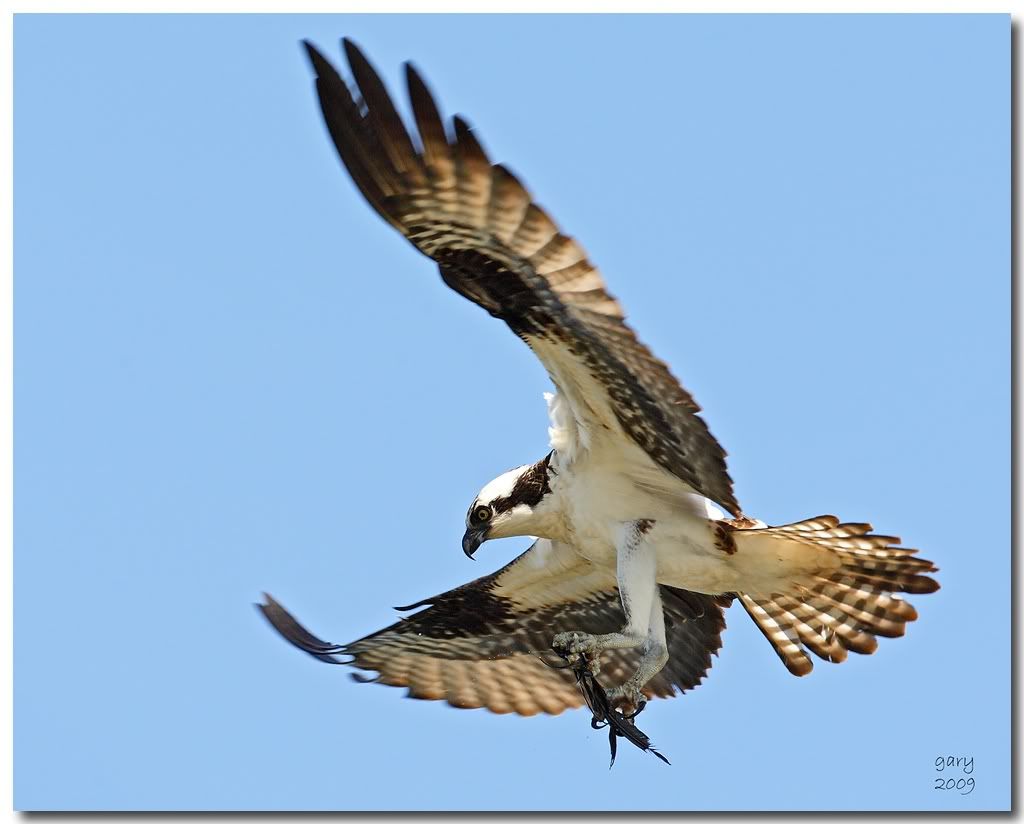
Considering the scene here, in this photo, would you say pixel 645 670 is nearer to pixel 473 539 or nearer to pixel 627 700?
pixel 627 700

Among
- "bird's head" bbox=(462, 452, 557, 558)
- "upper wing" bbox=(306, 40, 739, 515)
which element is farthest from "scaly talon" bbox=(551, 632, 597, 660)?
"upper wing" bbox=(306, 40, 739, 515)

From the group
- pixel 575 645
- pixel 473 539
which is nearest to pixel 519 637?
pixel 473 539

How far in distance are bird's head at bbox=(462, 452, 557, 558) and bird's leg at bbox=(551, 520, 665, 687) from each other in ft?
1.47

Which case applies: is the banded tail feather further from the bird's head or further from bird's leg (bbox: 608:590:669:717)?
the bird's head

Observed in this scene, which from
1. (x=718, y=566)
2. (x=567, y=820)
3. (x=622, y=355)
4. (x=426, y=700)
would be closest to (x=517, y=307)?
(x=622, y=355)

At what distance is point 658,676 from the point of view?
10.5 m

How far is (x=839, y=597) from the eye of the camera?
9.46 meters

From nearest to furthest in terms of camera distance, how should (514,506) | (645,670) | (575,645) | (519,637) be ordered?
(575,645) → (645,670) → (514,506) → (519,637)

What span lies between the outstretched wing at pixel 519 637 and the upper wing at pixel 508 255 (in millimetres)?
1712

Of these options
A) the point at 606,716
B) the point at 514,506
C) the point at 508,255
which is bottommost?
the point at 606,716

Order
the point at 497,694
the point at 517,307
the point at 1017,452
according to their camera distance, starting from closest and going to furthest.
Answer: the point at 517,307 < the point at 1017,452 < the point at 497,694

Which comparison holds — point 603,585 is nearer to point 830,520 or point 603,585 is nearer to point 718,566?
point 718,566

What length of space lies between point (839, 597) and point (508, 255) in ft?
9.93

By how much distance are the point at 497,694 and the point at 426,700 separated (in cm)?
46
